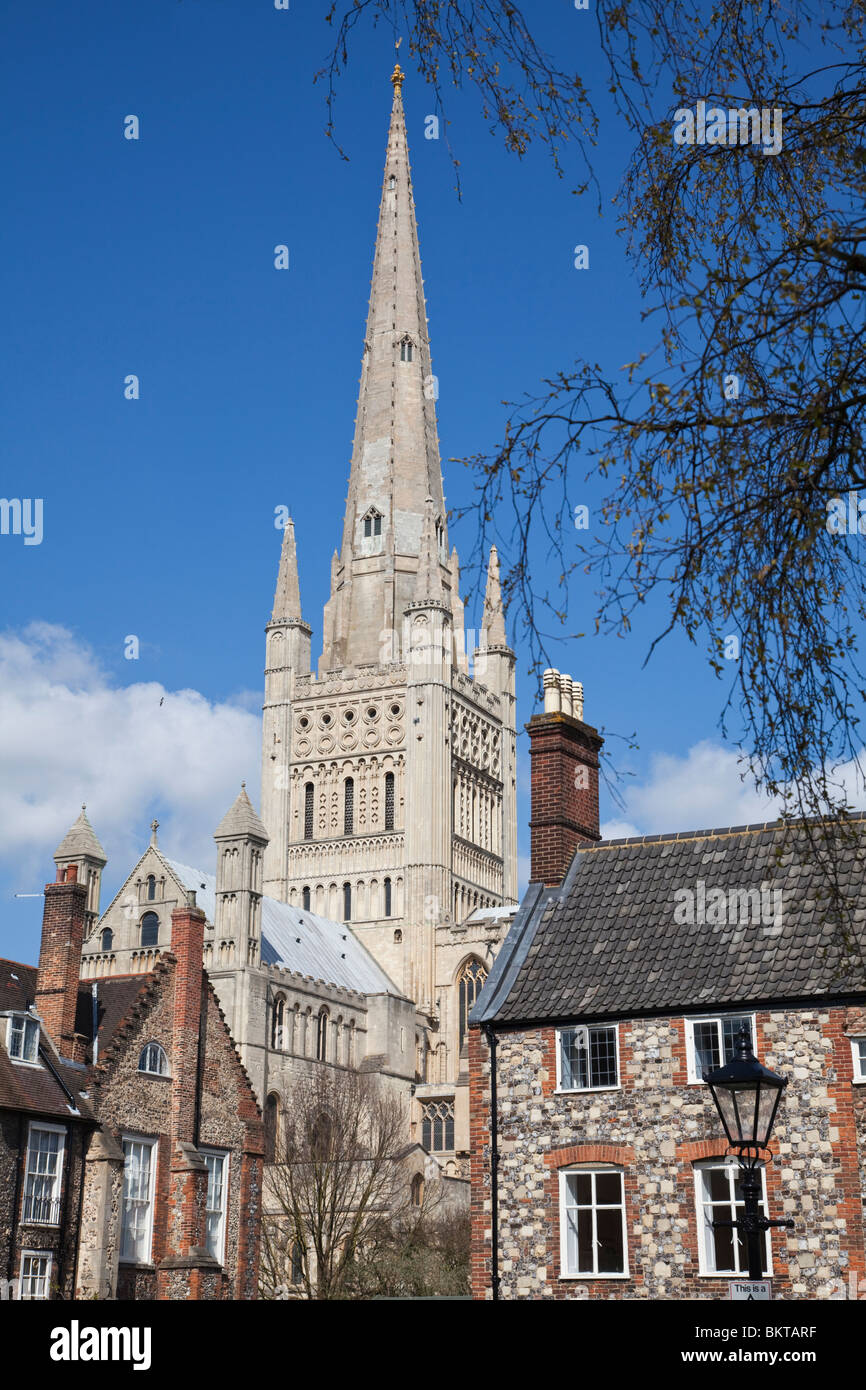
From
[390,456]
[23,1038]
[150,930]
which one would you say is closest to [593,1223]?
[23,1038]

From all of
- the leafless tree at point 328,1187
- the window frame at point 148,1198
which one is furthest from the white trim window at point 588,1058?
the leafless tree at point 328,1187

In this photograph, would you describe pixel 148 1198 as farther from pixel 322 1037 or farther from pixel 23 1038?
pixel 322 1037

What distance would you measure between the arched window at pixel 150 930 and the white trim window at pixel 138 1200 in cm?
4477

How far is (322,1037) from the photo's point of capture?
84000 mm

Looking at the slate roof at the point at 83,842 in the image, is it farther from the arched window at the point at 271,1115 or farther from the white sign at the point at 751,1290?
the white sign at the point at 751,1290

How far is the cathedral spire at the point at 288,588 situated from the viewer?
10825 cm

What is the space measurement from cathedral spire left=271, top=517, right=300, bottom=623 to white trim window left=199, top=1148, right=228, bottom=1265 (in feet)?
234

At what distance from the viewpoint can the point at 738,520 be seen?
920 centimetres

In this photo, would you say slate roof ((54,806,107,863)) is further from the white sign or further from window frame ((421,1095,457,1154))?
the white sign

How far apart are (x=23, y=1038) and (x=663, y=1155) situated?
1508 cm

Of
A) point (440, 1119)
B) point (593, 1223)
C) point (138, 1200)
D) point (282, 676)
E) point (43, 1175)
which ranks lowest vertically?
point (593, 1223)

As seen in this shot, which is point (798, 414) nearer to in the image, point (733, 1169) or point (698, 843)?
point (733, 1169)
